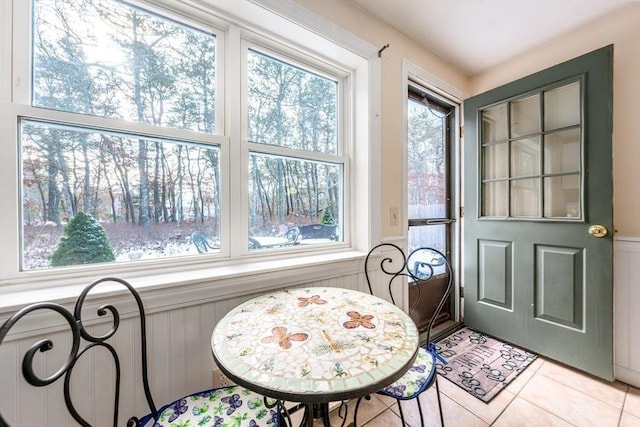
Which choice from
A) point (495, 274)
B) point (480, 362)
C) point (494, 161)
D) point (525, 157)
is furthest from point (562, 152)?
point (480, 362)

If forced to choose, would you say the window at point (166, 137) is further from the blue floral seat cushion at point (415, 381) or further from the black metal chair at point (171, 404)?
the blue floral seat cushion at point (415, 381)

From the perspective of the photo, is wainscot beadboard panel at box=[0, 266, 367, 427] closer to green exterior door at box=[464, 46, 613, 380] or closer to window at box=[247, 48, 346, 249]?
window at box=[247, 48, 346, 249]

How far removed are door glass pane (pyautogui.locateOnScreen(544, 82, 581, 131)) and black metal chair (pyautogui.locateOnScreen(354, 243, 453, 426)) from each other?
1.30 metres

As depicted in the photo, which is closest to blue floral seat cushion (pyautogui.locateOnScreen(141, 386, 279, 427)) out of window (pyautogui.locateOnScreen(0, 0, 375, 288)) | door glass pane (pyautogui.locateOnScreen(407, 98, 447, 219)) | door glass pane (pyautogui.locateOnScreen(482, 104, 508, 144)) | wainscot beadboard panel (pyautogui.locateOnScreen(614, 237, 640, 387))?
window (pyautogui.locateOnScreen(0, 0, 375, 288))

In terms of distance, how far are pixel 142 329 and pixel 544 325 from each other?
2.54 metres

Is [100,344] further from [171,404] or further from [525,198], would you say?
[525,198]

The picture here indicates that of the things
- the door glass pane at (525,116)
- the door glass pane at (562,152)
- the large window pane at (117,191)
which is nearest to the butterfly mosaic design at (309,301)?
the large window pane at (117,191)

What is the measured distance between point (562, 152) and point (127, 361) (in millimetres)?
2819

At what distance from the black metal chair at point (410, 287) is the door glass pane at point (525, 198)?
2.43ft

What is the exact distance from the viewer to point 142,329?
0.92m

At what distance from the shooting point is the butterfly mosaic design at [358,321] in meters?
0.89

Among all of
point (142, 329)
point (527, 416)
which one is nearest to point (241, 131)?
point (142, 329)

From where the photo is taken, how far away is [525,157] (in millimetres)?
2000

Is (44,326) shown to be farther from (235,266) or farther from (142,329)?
(235,266)
